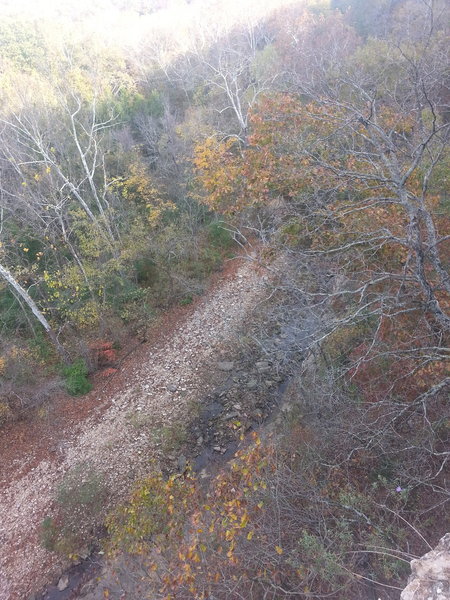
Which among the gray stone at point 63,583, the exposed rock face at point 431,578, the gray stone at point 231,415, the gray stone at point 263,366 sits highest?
the exposed rock face at point 431,578

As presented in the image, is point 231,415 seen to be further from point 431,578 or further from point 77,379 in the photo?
point 431,578

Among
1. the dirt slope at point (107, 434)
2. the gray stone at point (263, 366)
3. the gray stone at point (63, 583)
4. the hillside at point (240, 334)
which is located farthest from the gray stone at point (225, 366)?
the gray stone at point (63, 583)

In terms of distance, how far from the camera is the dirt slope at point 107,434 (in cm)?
955

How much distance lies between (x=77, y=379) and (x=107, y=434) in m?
2.57

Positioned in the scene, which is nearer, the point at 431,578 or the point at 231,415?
the point at 431,578

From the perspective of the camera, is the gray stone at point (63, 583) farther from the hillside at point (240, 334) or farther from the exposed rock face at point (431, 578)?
the exposed rock face at point (431, 578)

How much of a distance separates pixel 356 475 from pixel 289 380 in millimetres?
5238

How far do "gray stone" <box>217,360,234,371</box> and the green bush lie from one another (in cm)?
475

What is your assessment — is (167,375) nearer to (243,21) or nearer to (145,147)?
(145,147)

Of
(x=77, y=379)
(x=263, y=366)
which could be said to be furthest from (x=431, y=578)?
(x=77, y=379)

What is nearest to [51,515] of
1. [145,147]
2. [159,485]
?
[159,485]

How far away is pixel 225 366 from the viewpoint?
13.6 m

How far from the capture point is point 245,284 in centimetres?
1711

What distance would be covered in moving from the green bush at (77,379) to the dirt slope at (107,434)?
348mm
